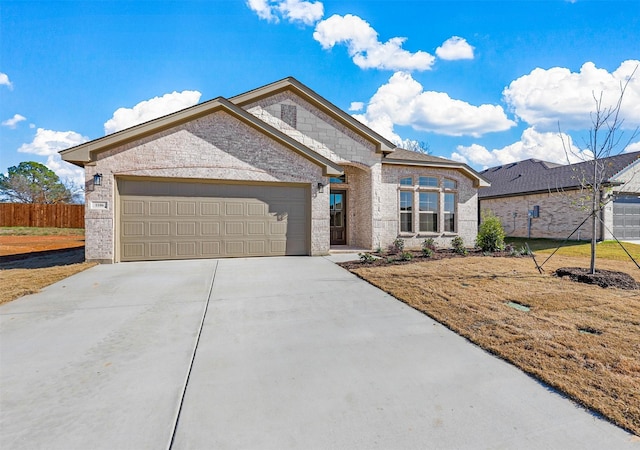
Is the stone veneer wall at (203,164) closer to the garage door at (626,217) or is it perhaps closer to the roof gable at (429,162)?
the roof gable at (429,162)

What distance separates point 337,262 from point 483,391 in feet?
22.7

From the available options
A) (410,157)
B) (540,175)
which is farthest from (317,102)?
(540,175)

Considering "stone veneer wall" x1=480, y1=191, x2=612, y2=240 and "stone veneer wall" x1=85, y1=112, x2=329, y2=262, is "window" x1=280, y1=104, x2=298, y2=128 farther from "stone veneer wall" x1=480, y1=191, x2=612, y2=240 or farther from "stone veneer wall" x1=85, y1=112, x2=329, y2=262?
"stone veneer wall" x1=480, y1=191, x2=612, y2=240

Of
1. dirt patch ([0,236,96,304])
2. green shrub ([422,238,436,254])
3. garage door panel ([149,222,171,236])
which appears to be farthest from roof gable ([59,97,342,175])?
green shrub ([422,238,436,254])

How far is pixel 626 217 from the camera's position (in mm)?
16844

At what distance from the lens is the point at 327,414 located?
2.39 metres

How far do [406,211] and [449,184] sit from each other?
8.82ft

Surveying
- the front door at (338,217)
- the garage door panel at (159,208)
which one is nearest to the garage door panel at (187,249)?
the garage door panel at (159,208)

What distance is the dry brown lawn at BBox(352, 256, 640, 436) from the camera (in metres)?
2.70

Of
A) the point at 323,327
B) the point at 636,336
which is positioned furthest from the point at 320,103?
the point at 636,336

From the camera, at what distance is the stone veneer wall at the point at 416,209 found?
1303cm

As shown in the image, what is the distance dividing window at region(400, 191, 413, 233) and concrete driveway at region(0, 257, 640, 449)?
28.7 feet

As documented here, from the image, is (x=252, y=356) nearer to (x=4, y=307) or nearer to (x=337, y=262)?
(x=4, y=307)

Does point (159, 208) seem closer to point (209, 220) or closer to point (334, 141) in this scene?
point (209, 220)
